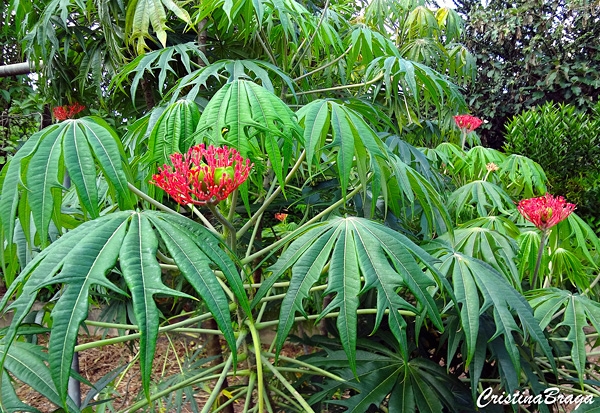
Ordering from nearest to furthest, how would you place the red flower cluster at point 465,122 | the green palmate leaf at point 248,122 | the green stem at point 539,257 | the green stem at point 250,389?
1. the green palmate leaf at point 248,122
2. the green stem at point 250,389
3. the green stem at point 539,257
4. the red flower cluster at point 465,122

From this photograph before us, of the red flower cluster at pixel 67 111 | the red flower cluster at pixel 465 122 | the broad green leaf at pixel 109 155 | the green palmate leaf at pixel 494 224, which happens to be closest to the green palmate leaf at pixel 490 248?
the green palmate leaf at pixel 494 224

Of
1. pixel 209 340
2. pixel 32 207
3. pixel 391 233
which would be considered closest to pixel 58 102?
pixel 209 340

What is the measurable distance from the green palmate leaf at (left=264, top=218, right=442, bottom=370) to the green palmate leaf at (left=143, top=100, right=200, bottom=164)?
28 cm

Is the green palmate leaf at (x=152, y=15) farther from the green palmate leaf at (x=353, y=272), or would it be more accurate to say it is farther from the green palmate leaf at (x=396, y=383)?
the green palmate leaf at (x=396, y=383)

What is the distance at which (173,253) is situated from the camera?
1.82 feet

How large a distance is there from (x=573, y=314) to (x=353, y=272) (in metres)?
0.50

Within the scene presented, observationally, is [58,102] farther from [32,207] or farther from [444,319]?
[444,319]

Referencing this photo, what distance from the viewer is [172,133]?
769 mm

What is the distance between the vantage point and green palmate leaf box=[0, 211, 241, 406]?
1.53ft

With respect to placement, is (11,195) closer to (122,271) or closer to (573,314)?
(122,271)

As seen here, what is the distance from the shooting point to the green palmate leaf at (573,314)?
0.77 m

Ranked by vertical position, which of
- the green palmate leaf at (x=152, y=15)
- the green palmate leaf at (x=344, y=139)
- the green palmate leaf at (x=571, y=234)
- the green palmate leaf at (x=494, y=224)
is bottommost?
the green palmate leaf at (x=571, y=234)

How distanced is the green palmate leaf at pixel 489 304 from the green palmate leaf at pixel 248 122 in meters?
0.36

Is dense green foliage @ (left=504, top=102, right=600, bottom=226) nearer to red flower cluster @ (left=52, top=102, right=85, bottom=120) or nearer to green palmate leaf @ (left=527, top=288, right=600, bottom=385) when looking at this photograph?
green palmate leaf @ (left=527, top=288, right=600, bottom=385)
